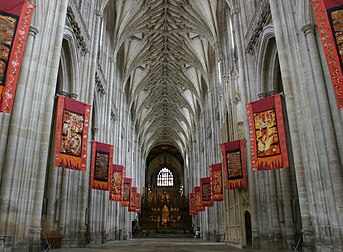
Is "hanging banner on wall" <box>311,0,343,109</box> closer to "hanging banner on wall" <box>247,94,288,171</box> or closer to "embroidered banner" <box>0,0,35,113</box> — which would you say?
"hanging banner on wall" <box>247,94,288,171</box>

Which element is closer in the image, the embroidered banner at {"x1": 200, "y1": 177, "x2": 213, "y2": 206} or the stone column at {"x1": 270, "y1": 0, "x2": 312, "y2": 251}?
the stone column at {"x1": 270, "y1": 0, "x2": 312, "y2": 251}

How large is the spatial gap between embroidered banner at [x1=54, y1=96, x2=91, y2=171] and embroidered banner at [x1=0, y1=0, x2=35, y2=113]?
391 centimetres

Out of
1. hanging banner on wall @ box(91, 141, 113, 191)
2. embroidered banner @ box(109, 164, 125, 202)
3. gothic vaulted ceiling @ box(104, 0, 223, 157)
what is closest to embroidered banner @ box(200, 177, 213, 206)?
embroidered banner @ box(109, 164, 125, 202)

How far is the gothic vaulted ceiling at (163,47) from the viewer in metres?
27.0

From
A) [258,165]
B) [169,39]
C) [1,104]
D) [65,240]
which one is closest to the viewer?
[1,104]

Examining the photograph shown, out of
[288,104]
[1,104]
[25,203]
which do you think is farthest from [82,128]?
[288,104]

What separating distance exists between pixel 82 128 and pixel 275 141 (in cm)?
835

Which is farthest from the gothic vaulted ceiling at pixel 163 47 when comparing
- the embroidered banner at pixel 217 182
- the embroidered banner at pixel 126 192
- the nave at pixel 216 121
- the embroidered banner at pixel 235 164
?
the embroidered banner at pixel 235 164

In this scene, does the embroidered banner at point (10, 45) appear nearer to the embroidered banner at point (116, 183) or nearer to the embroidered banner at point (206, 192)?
the embroidered banner at point (116, 183)

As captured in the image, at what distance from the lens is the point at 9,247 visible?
28.4 ft

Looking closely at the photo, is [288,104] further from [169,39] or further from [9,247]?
[169,39]

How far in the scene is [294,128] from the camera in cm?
1108

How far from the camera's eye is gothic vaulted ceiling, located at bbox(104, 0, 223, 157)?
26953 millimetres

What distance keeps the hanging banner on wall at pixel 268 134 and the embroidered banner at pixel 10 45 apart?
935cm
